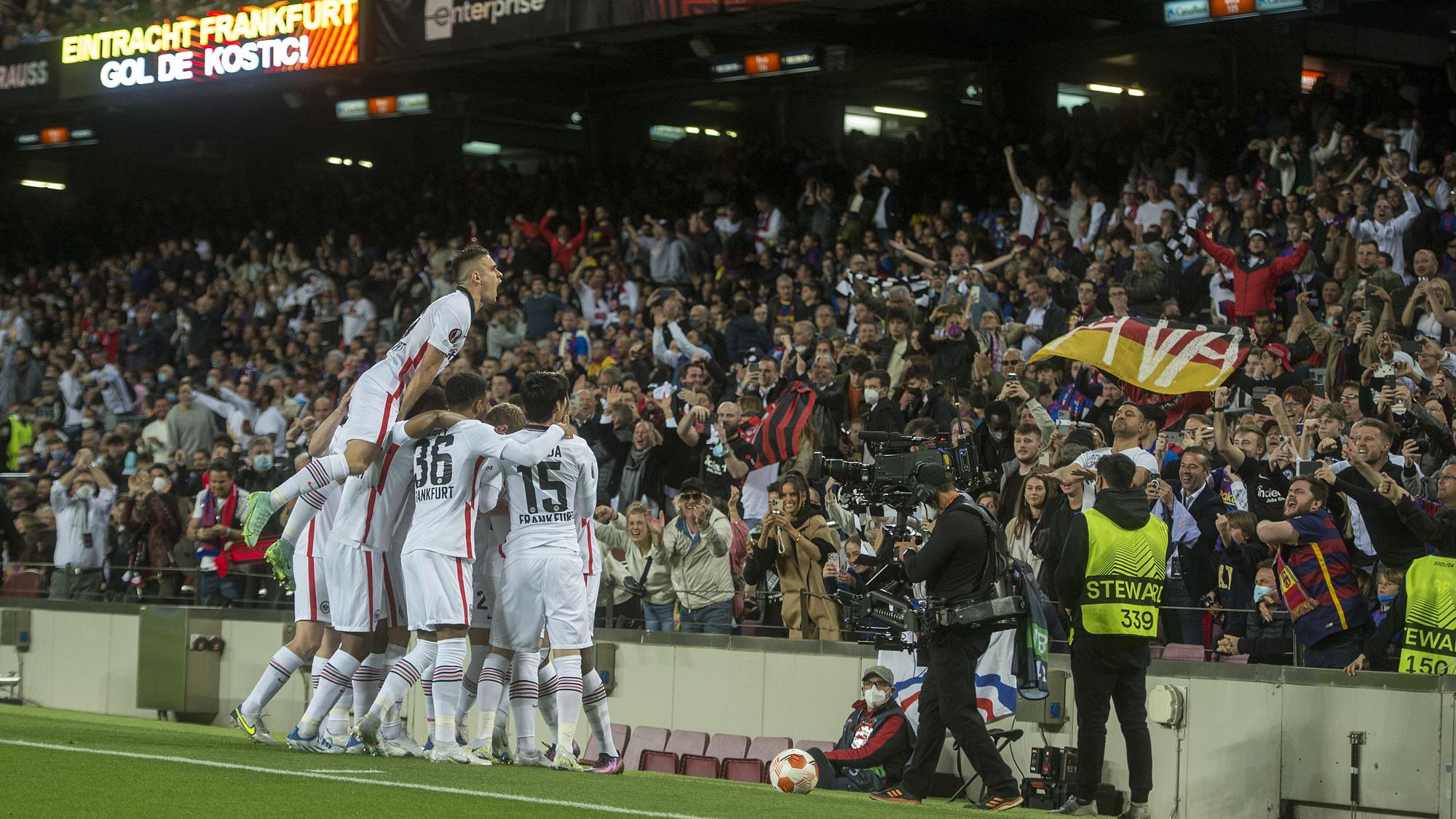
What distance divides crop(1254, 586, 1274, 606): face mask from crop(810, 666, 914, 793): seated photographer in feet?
7.20

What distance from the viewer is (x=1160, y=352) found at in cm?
1291

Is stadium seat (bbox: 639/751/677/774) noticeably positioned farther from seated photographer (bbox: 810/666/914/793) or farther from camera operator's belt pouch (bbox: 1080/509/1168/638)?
camera operator's belt pouch (bbox: 1080/509/1168/638)

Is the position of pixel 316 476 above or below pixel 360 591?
above

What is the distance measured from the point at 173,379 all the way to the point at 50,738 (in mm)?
14947

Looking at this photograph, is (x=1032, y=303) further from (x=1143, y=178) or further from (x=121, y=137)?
(x=121, y=137)

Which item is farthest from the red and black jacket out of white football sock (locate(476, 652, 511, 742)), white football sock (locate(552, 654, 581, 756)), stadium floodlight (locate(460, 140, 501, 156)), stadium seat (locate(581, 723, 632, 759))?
stadium floodlight (locate(460, 140, 501, 156))

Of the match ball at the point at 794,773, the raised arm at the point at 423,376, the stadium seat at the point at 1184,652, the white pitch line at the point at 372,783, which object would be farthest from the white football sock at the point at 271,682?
the stadium seat at the point at 1184,652

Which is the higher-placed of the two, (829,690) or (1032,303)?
(1032,303)

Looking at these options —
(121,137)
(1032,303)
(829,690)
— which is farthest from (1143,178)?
(121,137)

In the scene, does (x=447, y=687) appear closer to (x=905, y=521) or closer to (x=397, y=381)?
(x=397, y=381)

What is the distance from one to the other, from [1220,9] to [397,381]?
1191 cm

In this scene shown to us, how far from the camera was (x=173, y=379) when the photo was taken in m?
23.4

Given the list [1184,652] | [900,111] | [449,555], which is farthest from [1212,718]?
[900,111]

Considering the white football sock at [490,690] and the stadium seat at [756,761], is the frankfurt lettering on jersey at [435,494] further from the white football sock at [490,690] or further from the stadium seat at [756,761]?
the stadium seat at [756,761]
